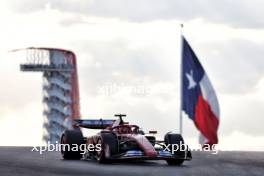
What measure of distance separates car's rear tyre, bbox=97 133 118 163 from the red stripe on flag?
36.0 feet

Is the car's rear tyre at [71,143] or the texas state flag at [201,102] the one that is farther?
the texas state flag at [201,102]

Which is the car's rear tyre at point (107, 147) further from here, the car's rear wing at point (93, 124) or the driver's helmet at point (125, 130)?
the car's rear wing at point (93, 124)

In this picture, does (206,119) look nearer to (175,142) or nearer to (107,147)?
(175,142)

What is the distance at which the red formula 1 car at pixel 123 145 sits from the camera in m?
27.7

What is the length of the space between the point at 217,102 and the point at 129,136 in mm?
11164

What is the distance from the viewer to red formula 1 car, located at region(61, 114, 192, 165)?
2770 centimetres

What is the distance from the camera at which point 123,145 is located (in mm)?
29141

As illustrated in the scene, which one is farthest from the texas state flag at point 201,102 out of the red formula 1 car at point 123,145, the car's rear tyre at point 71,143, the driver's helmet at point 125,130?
the car's rear tyre at point 71,143

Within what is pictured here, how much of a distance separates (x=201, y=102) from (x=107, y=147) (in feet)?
40.7

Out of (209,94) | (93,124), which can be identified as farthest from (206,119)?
(93,124)

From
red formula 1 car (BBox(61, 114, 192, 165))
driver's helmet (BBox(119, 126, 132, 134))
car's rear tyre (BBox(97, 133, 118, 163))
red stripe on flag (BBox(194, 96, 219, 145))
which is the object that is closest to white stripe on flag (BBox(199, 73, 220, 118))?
red stripe on flag (BBox(194, 96, 219, 145))

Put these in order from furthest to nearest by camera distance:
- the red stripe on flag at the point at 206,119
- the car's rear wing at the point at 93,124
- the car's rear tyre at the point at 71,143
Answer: the red stripe on flag at the point at 206,119 → the car's rear wing at the point at 93,124 → the car's rear tyre at the point at 71,143

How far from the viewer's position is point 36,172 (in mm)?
23000

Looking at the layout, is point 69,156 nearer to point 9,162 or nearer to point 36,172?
point 9,162
